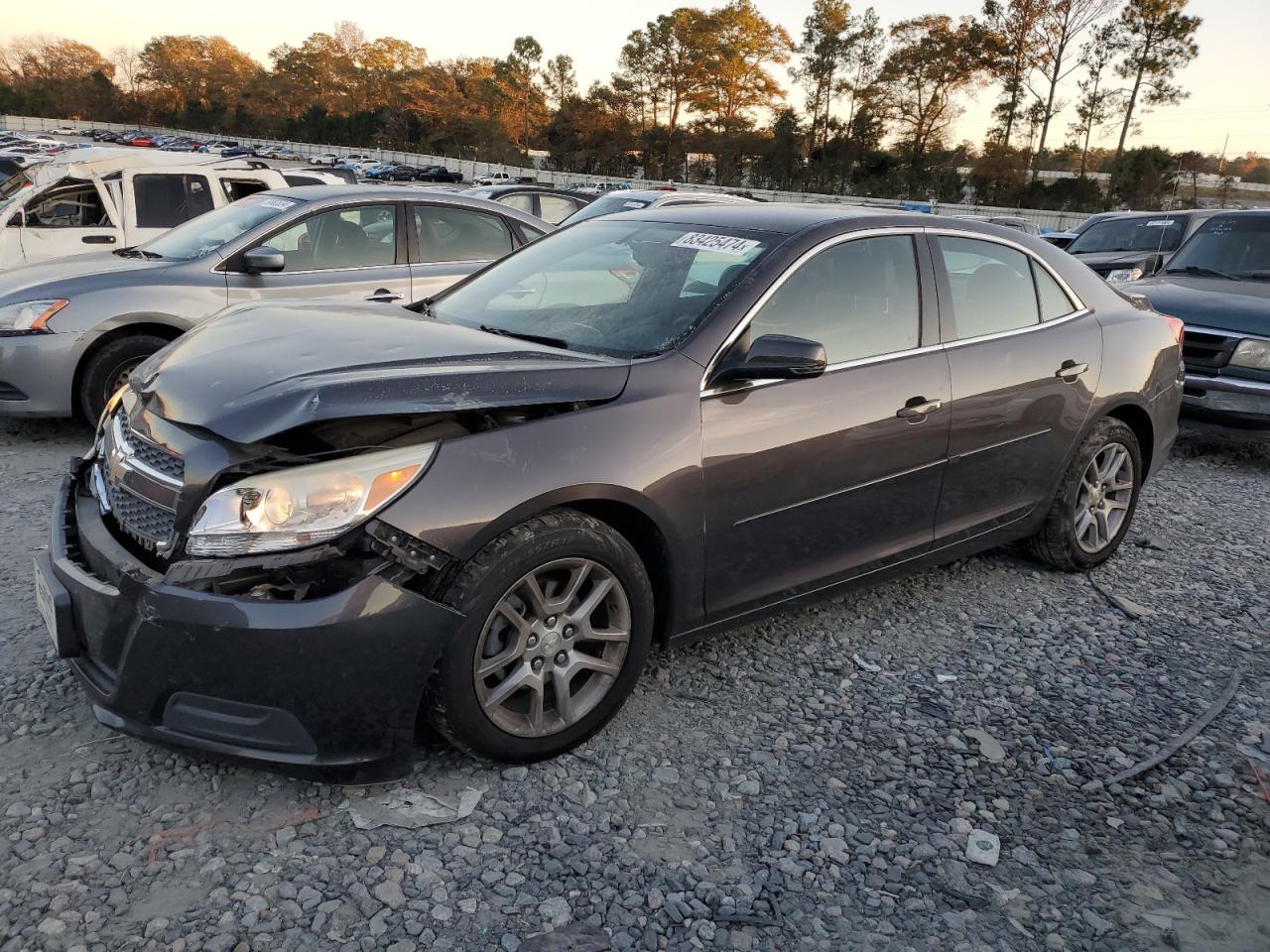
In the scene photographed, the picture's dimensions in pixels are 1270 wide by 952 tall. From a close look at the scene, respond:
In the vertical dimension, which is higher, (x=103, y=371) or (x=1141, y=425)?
(x=1141, y=425)

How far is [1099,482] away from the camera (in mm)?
4652

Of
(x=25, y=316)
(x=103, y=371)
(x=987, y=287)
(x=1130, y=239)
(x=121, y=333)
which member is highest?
(x=987, y=287)

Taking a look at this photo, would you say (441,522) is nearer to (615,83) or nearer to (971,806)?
(971,806)

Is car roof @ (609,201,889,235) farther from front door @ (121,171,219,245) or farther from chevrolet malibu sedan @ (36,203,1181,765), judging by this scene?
front door @ (121,171,219,245)

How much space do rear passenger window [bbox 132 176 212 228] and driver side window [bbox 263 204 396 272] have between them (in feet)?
14.3

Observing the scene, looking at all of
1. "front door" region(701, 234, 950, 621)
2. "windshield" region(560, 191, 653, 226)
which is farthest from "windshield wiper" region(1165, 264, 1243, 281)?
"windshield" region(560, 191, 653, 226)

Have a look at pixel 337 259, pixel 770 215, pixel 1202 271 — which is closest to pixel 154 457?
pixel 770 215

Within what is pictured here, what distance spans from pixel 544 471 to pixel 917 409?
5.40 ft

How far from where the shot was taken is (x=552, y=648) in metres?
2.83

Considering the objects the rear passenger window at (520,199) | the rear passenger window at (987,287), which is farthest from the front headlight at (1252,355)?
the rear passenger window at (520,199)

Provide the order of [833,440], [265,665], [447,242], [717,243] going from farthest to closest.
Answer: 1. [447,242]
2. [717,243]
3. [833,440]
4. [265,665]

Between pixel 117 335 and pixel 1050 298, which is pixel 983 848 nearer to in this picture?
pixel 1050 298

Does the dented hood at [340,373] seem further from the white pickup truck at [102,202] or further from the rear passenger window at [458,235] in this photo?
the white pickup truck at [102,202]

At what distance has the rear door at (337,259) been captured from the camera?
255 inches
